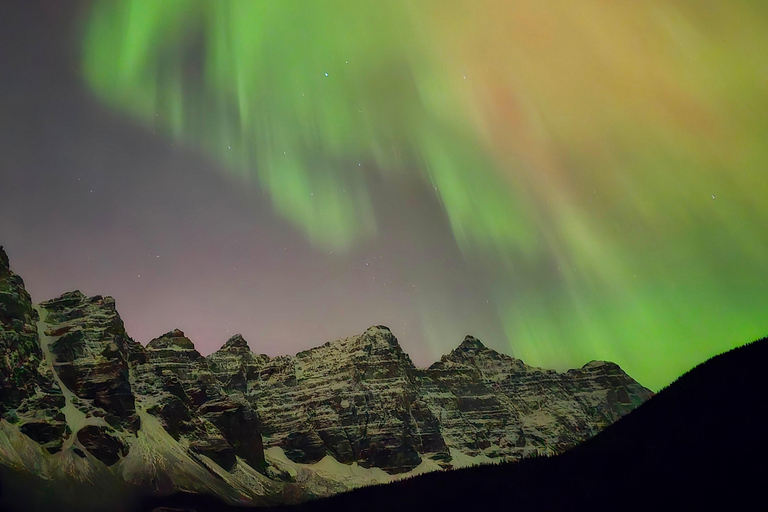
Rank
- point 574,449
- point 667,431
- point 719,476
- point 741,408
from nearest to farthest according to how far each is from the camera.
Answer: point 719,476 < point 741,408 < point 667,431 < point 574,449

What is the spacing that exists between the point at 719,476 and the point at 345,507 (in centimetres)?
6886

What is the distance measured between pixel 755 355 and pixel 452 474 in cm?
5341

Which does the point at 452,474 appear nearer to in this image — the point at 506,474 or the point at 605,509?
the point at 506,474

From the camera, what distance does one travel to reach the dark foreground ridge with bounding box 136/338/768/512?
43.8m

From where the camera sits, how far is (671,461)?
51656 millimetres

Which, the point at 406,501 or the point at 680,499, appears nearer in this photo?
the point at 680,499

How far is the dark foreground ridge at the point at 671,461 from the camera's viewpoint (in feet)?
144

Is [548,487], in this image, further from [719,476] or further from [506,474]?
[719,476]

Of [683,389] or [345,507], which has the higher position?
[683,389]

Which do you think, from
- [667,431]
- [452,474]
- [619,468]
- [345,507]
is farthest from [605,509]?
[345,507]

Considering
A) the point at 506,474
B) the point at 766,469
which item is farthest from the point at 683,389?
the point at 506,474

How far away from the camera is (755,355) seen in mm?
50406

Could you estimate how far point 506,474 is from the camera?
80125mm

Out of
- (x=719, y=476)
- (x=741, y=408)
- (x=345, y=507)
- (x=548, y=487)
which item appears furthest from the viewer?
(x=345, y=507)
